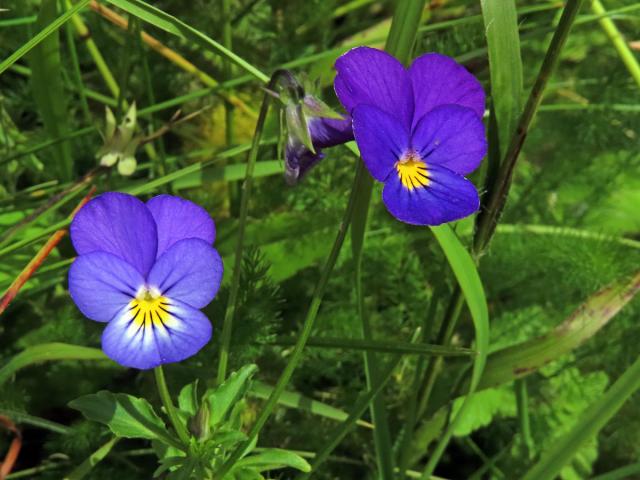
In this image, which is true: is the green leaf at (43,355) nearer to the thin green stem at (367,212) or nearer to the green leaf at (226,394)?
the green leaf at (226,394)

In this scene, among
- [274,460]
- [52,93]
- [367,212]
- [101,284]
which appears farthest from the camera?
[52,93]

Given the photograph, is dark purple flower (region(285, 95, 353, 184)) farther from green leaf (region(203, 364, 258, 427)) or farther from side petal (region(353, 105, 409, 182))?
green leaf (region(203, 364, 258, 427))

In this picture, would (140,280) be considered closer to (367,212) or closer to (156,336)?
(156,336)

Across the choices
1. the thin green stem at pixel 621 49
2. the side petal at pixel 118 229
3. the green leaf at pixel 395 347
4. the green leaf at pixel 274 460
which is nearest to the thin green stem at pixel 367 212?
the green leaf at pixel 395 347

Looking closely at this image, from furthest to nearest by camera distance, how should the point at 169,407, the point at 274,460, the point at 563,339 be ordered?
the point at 563,339
the point at 274,460
the point at 169,407

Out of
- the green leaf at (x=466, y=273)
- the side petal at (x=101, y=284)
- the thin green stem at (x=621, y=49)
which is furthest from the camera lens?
the thin green stem at (x=621, y=49)

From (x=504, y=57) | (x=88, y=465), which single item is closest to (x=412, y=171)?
(x=504, y=57)

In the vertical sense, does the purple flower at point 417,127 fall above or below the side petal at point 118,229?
above
